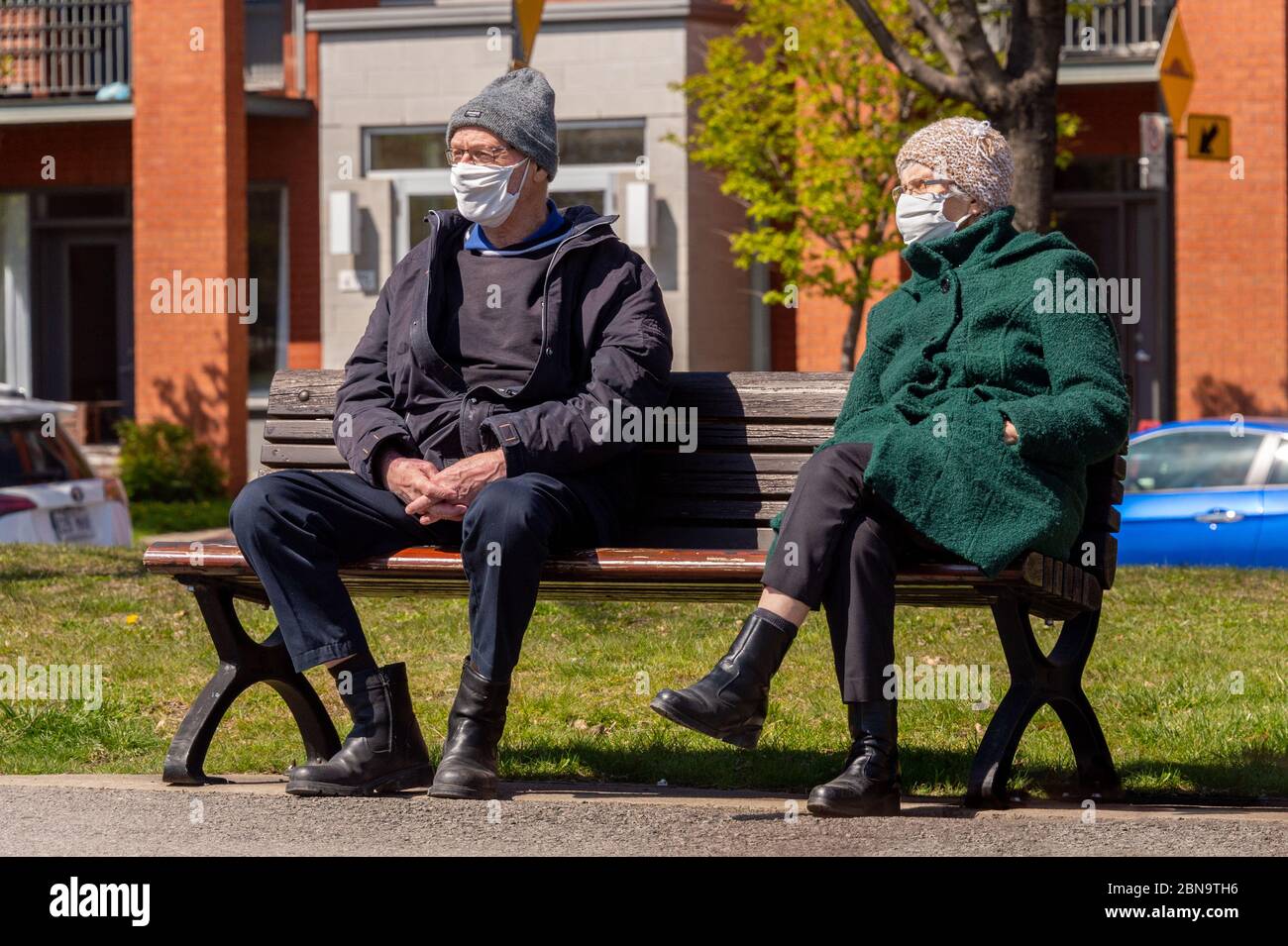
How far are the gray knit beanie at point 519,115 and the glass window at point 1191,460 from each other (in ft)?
26.6

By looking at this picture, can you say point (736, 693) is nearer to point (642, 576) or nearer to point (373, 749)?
point (642, 576)

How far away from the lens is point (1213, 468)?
12.2 meters

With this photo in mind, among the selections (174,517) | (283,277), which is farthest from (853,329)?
(283,277)

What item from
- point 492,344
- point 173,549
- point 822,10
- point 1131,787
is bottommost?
point 1131,787

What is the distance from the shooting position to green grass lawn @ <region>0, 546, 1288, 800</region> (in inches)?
207

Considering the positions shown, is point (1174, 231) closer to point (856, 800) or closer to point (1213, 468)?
point (1213, 468)

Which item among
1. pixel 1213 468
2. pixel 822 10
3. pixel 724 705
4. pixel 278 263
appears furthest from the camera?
pixel 278 263

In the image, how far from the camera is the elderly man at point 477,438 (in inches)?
171

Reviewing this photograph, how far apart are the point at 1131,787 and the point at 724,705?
1.43 metres

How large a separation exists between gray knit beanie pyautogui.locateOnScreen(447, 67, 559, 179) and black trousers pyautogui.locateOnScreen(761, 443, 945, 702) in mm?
1250

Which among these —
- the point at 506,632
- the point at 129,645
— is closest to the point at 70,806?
the point at 506,632

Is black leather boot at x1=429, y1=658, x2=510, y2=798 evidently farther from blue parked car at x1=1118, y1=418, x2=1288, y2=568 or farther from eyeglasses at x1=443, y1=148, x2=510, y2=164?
blue parked car at x1=1118, y1=418, x2=1288, y2=568

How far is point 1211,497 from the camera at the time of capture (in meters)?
12.0

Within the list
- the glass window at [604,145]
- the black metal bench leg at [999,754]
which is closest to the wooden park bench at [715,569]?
the black metal bench leg at [999,754]
